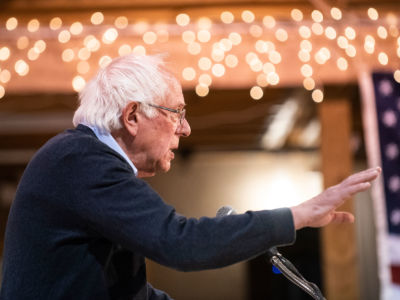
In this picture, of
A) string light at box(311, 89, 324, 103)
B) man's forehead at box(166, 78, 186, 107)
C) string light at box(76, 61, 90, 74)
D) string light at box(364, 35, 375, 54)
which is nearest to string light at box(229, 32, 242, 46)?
string light at box(311, 89, 324, 103)

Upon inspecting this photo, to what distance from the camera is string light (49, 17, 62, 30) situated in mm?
3629

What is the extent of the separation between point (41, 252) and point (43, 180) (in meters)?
0.16

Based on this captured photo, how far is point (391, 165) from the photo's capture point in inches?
133

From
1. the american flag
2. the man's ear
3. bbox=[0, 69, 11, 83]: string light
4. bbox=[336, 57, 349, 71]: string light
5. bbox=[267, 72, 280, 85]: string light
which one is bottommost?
the american flag

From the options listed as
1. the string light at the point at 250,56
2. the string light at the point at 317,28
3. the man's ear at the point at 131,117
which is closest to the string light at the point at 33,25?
the string light at the point at 250,56

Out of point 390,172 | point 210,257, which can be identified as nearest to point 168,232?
point 210,257

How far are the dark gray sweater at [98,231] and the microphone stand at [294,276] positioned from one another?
216mm

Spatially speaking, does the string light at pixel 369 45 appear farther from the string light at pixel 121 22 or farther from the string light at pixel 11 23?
the string light at pixel 11 23

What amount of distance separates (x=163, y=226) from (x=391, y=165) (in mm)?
2505

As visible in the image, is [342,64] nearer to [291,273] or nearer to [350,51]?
[350,51]

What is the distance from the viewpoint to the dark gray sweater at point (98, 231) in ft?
3.78

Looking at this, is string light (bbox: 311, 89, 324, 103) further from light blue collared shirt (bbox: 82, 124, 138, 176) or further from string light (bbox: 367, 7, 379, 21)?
light blue collared shirt (bbox: 82, 124, 138, 176)

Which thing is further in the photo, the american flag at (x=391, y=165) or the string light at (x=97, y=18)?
the string light at (x=97, y=18)

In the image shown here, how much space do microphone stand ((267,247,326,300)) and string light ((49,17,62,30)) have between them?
2.66 m
